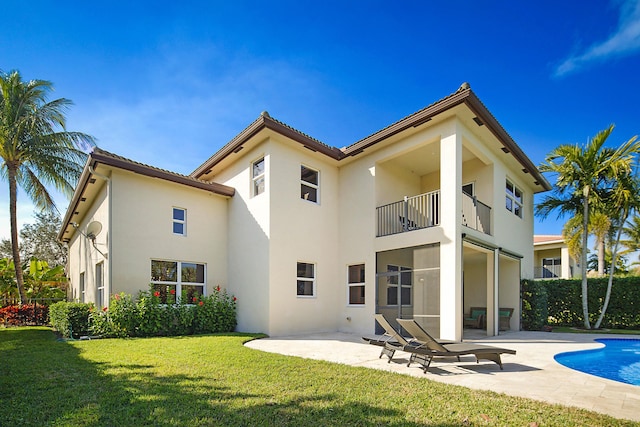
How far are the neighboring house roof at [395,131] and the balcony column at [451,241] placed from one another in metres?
0.86

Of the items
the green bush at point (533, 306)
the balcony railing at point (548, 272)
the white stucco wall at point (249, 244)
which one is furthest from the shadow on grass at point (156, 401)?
the balcony railing at point (548, 272)

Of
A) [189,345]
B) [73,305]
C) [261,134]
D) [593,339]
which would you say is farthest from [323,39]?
[593,339]

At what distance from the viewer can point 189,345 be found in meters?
9.05

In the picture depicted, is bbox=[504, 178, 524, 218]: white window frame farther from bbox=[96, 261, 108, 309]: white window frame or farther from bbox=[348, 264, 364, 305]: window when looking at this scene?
bbox=[96, 261, 108, 309]: white window frame

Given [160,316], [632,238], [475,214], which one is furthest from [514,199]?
[632,238]

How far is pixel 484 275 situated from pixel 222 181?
41.0 ft

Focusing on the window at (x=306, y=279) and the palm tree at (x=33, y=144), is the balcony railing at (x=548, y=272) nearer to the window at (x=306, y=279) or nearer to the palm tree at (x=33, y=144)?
the window at (x=306, y=279)

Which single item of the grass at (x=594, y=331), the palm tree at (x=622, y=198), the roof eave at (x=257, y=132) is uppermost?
the roof eave at (x=257, y=132)

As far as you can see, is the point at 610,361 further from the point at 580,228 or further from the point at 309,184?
the point at 580,228

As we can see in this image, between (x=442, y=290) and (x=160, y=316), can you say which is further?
(x=160, y=316)

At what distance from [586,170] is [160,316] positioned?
17.0 metres

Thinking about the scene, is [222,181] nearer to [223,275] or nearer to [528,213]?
[223,275]

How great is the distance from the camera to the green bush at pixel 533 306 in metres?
14.8

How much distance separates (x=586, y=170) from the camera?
15.1 m
